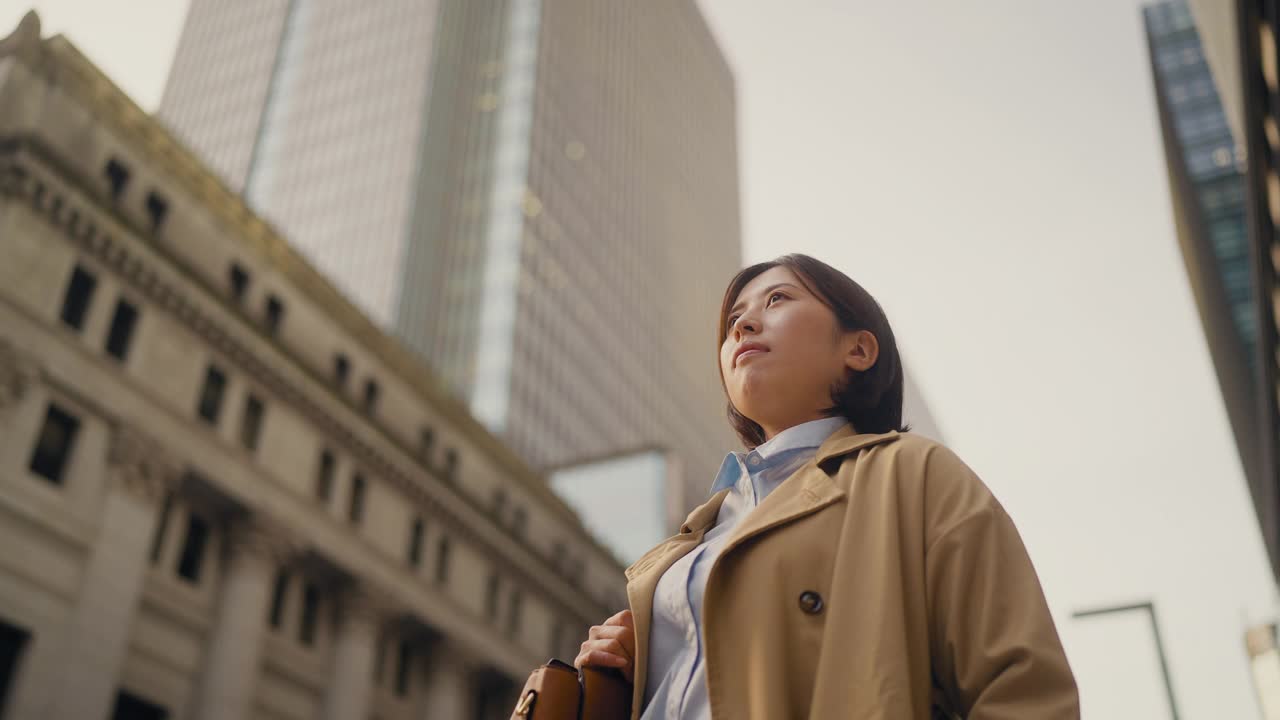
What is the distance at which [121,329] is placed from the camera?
24234 millimetres

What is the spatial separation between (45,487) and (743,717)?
74.4 ft

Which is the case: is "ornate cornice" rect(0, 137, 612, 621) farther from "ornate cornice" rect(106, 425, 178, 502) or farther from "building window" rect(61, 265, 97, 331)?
"ornate cornice" rect(106, 425, 178, 502)

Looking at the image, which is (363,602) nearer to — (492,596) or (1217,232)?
(492,596)

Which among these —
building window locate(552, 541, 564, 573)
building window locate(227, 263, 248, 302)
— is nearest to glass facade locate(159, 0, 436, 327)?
building window locate(552, 541, 564, 573)

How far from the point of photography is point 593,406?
3046 inches

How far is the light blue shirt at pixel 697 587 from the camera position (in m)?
2.79

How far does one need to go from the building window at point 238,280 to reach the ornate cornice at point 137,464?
571 cm

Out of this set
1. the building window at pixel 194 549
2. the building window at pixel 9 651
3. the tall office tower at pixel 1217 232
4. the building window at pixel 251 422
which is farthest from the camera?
the tall office tower at pixel 1217 232

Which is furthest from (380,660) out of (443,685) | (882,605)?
(882,605)

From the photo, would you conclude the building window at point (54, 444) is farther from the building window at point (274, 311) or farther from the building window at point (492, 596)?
the building window at point (492, 596)

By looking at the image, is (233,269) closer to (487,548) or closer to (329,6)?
(487,548)

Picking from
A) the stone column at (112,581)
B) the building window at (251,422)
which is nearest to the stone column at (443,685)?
the building window at (251,422)

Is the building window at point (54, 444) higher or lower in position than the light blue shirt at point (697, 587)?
higher

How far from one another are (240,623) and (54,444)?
6500 millimetres
